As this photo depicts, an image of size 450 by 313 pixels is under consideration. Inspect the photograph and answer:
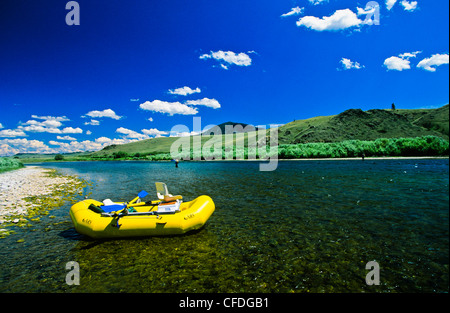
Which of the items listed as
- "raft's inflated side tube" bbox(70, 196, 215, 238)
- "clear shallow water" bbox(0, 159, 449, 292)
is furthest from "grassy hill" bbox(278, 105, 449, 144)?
"raft's inflated side tube" bbox(70, 196, 215, 238)

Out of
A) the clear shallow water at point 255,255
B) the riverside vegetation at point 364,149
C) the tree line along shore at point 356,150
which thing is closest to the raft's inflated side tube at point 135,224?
the clear shallow water at point 255,255

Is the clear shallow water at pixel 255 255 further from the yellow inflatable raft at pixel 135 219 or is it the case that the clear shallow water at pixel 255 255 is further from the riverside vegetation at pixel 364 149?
the riverside vegetation at pixel 364 149

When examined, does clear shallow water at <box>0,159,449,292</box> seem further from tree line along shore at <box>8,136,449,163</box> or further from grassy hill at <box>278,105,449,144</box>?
grassy hill at <box>278,105,449,144</box>

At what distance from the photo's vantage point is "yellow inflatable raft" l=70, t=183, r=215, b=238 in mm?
9148

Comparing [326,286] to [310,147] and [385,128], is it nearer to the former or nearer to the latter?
[310,147]

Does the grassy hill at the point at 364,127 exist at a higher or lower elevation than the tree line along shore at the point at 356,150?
higher

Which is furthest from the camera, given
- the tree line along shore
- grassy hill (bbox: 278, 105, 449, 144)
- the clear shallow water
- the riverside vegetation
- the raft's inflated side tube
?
grassy hill (bbox: 278, 105, 449, 144)

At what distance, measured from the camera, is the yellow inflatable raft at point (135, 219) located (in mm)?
9148

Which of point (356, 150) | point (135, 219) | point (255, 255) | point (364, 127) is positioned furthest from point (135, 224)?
point (364, 127)

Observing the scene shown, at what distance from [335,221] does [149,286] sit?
9722 mm

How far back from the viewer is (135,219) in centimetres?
927

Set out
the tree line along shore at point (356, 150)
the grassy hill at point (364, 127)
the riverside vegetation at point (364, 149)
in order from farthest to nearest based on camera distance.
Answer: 1. the grassy hill at point (364, 127)
2. the tree line along shore at point (356, 150)
3. the riverside vegetation at point (364, 149)
